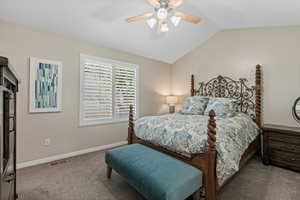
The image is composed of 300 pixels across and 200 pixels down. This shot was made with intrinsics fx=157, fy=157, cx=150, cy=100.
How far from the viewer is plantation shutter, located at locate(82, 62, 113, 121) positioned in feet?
11.0

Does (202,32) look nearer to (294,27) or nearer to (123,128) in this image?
(294,27)

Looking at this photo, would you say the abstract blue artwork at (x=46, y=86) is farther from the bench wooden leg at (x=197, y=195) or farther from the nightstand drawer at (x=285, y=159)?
the nightstand drawer at (x=285, y=159)

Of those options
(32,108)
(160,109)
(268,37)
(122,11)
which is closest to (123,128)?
(160,109)

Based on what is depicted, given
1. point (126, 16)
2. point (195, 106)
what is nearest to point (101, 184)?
point (195, 106)

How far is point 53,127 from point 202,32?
387cm

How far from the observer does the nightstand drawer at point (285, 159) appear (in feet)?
8.30

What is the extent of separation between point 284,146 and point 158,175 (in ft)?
7.97

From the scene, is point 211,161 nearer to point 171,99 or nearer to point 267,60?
point 267,60

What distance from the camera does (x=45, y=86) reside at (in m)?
2.84

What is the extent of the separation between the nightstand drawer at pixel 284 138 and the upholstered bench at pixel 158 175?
1.96 metres

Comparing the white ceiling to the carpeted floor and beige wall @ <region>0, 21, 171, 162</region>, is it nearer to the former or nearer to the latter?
beige wall @ <region>0, 21, 171, 162</region>

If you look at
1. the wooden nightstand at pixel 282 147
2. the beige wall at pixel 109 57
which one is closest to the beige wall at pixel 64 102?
the beige wall at pixel 109 57

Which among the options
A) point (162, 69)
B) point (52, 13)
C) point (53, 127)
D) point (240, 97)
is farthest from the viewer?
point (162, 69)

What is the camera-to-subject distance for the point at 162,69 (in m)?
4.82
